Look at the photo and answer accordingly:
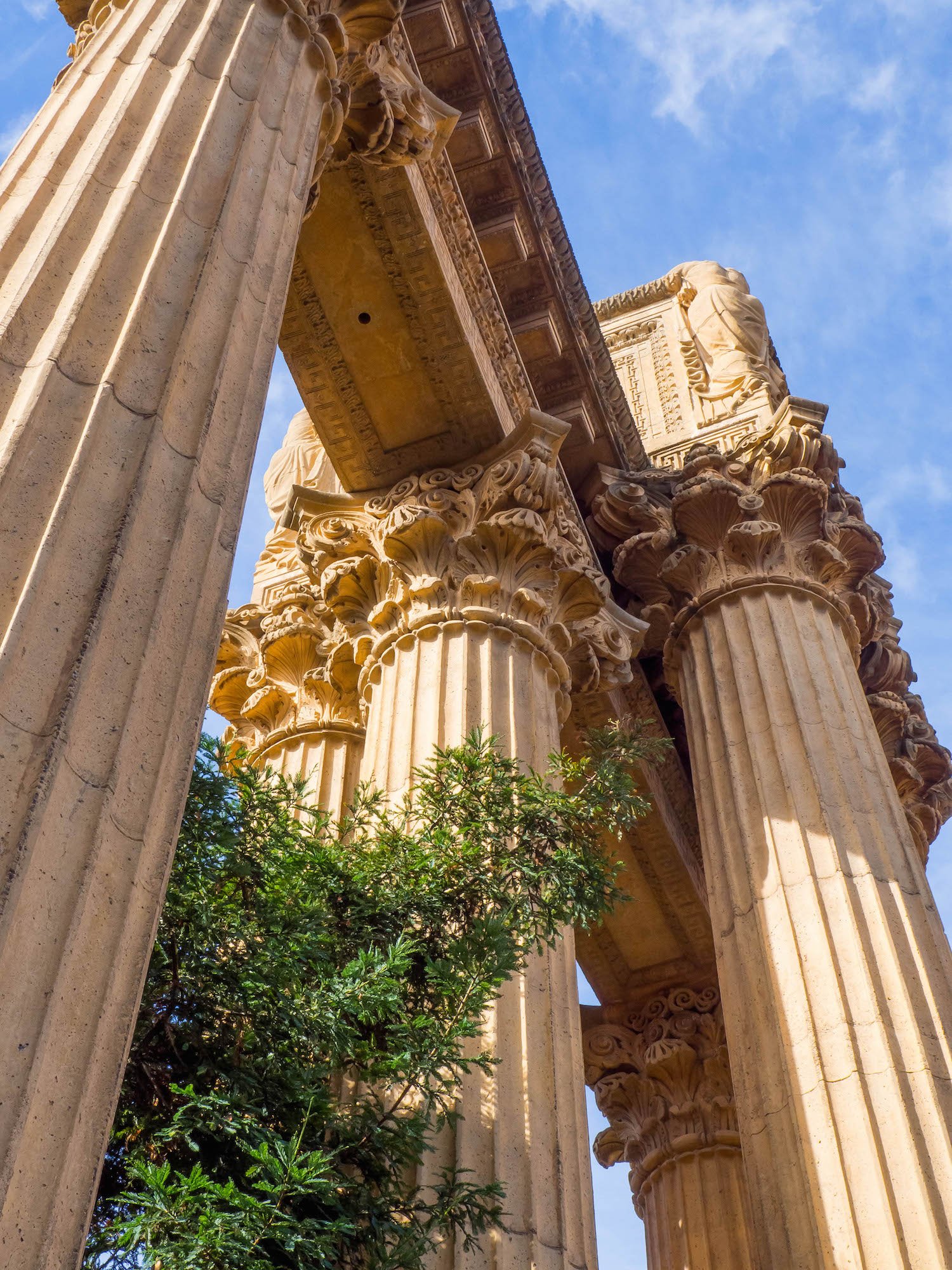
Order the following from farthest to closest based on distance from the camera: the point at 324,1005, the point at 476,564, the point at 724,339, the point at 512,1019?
the point at 724,339, the point at 476,564, the point at 512,1019, the point at 324,1005

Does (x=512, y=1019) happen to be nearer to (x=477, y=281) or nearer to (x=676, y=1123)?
(x=477, y=281)

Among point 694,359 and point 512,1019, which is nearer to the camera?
point 512,1019

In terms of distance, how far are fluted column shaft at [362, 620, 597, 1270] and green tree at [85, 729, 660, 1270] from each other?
0.74 feet

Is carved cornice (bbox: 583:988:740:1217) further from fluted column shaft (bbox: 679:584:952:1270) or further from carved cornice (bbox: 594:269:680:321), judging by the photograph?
carved cornice (bbox: 594:269:680:321)

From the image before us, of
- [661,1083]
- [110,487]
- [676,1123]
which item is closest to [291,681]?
[661,1083]

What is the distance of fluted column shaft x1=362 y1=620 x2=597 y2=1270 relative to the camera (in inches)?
269

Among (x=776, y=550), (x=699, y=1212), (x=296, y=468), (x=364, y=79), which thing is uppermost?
(x=296, y=468)

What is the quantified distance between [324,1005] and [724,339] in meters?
15.1

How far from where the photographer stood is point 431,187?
11734mm

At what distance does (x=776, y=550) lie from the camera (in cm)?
1305

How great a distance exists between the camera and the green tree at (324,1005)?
4922mm

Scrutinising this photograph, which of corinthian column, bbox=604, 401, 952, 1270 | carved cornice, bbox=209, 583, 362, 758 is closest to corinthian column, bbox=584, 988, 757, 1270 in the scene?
corinthian column, bbox=604, 401, 952, 1270

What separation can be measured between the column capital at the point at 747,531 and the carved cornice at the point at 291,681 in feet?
10.3

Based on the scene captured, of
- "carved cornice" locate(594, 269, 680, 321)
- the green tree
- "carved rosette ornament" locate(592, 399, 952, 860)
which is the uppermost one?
"carved cornice" locate(594, 269, 680, 321)
